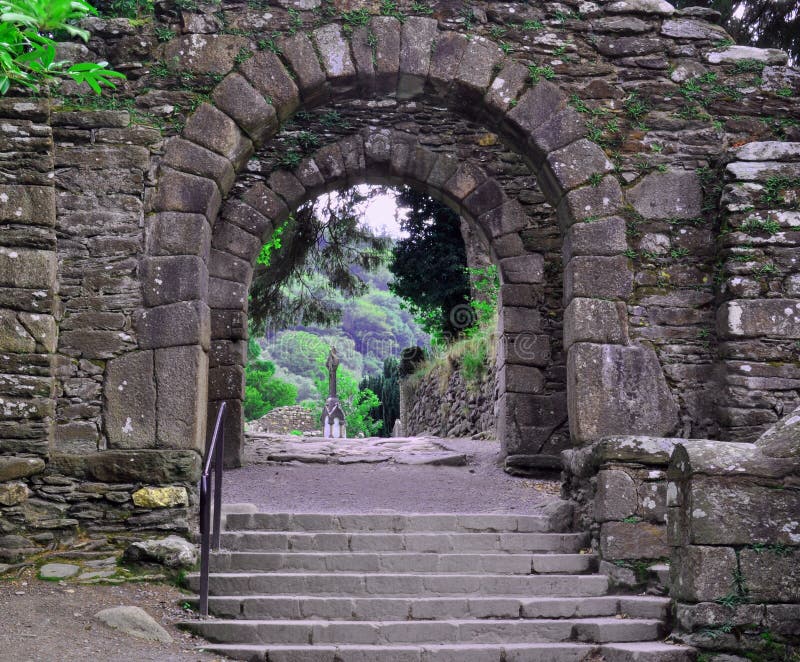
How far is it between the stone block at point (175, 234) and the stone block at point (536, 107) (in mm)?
2289

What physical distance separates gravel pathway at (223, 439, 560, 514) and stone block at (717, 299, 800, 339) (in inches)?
76.8

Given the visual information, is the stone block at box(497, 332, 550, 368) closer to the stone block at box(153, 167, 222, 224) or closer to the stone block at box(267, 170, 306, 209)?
the stone block at box(267, 170, 306, 209)

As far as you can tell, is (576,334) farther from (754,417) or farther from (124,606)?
(124,606)

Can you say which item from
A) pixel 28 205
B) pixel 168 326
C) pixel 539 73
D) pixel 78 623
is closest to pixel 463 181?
pixel 539 73

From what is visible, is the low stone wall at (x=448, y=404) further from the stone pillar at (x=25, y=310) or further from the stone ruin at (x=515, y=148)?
the stone pillar at (x=25, y=310)

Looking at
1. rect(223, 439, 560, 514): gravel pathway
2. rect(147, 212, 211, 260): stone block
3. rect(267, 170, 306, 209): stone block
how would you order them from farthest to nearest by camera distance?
rect(267, 170, 306, 209): stone block → rect(223, 439, 560, 514): gravel pathway → rect(147, 212, 211, 260): stone block

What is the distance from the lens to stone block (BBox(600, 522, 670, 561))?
5.34 meters

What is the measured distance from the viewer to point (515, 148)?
672 cm

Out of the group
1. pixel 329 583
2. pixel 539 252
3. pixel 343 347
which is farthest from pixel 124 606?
pixel 343 347

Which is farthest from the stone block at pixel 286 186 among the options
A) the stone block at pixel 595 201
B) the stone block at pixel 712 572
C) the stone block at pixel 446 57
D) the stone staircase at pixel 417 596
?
the stone block at pixel 712 572

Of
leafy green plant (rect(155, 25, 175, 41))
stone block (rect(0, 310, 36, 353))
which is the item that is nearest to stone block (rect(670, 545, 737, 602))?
stone block (rect(0, 310, 36, 353))

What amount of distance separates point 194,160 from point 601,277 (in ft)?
9.38

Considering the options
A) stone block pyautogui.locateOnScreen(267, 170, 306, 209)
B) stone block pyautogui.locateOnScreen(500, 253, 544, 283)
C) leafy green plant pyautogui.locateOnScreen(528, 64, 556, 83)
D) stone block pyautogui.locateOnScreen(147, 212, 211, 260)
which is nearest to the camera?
stone block pyautogui.locateOnScreen(147, 212, 211, 260)

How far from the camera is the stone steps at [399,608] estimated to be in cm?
489
